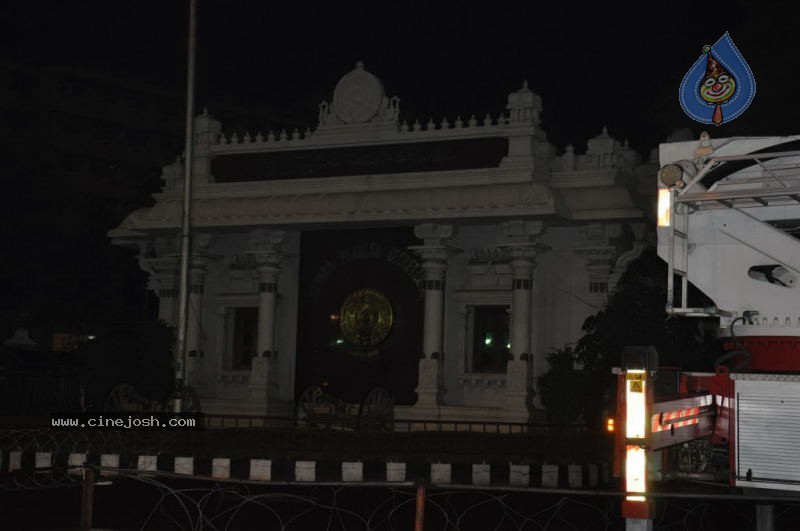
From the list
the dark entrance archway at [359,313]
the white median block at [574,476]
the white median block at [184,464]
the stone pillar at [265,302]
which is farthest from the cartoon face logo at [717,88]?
the stone pillar at [265,302]

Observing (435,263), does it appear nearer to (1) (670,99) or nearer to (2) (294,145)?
(2) (294,145)

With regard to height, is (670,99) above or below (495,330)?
above

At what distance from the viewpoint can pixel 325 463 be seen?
20.5m

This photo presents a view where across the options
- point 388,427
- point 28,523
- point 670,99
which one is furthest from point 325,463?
point 670,99

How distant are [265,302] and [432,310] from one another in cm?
468

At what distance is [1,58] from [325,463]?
48793 millimetres

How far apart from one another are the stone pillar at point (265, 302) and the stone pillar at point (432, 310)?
4.06 m

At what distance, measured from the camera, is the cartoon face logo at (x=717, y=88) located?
10538 millimetres

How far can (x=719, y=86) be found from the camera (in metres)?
10.6

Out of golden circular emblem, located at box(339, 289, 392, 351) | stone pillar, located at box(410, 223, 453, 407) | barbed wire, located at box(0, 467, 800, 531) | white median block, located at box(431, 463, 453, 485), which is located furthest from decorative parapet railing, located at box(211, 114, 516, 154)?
barbed wire, located at box(0, 467, 800, 531)

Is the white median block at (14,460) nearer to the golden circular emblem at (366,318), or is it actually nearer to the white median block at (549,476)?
the white median block at (549,476)

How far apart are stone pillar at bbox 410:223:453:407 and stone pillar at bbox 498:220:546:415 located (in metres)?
1.54

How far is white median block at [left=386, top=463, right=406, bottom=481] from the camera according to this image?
17.2 meters

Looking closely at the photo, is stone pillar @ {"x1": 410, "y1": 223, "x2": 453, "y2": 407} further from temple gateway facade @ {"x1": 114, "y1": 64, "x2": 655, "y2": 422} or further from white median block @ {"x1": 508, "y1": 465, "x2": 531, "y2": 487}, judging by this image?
white median block @ {"x1": 508, "y1": 465, "x2": 531, "y2": 487}
